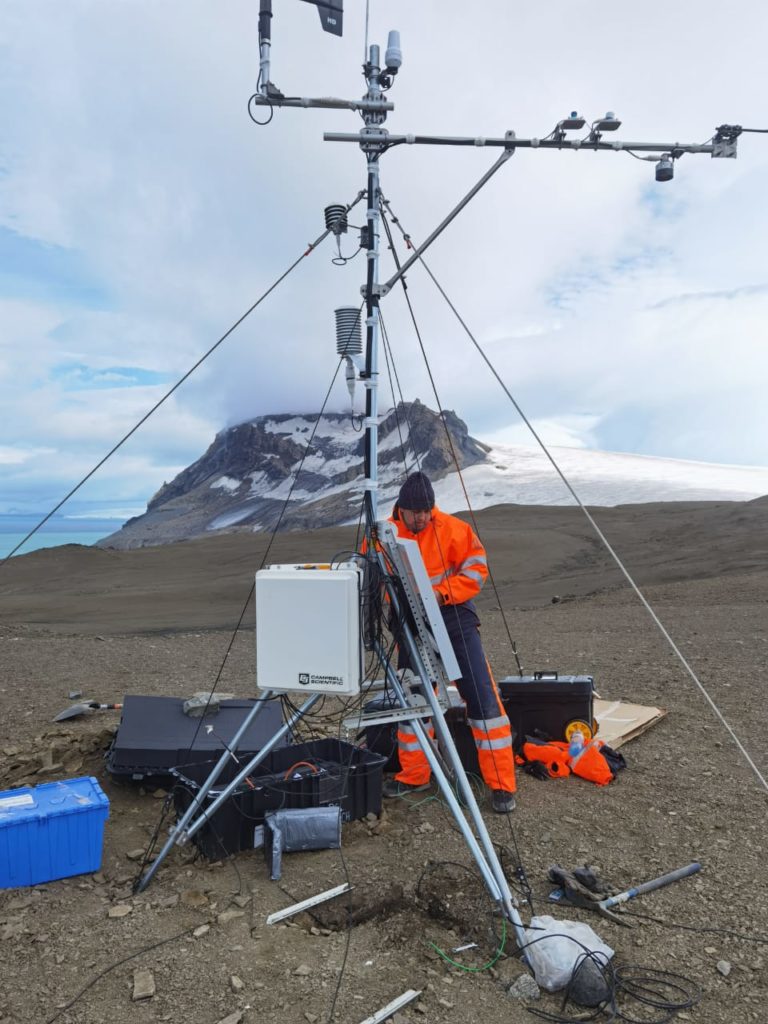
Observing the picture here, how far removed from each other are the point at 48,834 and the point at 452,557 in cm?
282

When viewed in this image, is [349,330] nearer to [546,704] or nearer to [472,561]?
[472,561]

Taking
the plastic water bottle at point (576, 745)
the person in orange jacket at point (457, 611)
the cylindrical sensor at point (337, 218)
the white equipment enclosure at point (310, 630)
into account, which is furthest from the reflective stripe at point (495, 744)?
the cylindrical sensor at point (337, 218)

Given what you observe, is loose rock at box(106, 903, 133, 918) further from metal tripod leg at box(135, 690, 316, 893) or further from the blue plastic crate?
the blue plastic crate

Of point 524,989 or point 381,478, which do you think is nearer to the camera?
point 524,989

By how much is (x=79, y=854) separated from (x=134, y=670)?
578 cm

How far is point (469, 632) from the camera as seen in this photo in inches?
210

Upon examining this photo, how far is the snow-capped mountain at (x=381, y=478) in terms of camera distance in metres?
44.3

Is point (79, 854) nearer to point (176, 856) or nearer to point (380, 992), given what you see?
point (176, 856)

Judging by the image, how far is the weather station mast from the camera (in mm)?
3920

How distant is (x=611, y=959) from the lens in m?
3.51

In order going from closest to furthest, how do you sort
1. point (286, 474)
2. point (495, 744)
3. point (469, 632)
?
point (495, 744) < point (469, 632) < point (286, 474)

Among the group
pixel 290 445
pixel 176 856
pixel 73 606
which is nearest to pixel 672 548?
pixel 73 606

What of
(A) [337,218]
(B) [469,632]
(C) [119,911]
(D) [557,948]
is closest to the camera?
(D) [557,948]

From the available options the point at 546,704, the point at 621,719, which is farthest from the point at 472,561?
the point at 621,719
